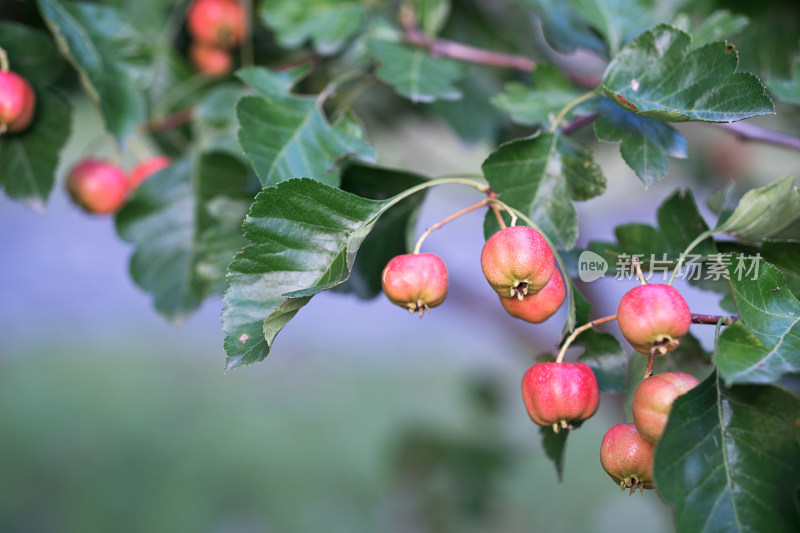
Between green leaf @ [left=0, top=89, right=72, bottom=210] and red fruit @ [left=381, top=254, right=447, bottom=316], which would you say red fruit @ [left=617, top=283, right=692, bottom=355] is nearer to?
red fruit @ [left=381, top=254, right=447, bottom=316]

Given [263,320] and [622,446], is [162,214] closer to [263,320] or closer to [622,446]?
[263,320]

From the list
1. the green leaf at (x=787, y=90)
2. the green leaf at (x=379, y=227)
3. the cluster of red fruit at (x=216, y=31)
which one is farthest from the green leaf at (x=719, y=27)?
the cluster of red fruit at (x=216, y=31)

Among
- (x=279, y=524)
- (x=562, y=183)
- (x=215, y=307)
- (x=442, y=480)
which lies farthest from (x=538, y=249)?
(x=215, y=307)

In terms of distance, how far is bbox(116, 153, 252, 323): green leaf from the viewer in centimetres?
104

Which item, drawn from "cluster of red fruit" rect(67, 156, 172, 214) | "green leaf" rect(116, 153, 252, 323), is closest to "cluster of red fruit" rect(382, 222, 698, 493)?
"green leaf" rect(116, 153, 252, 323)

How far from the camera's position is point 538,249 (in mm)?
605

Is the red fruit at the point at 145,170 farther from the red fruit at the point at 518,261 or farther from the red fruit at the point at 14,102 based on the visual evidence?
the red fruit at the point at 518,261

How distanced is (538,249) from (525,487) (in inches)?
116

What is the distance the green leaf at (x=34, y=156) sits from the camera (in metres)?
0.96

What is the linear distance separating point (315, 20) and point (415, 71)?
0.86 ft

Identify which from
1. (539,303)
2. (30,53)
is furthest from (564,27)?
(30,53)

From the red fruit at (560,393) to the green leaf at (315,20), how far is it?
67cm

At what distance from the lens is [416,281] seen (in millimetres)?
617

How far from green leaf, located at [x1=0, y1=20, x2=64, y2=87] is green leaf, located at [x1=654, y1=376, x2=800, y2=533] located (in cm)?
93
